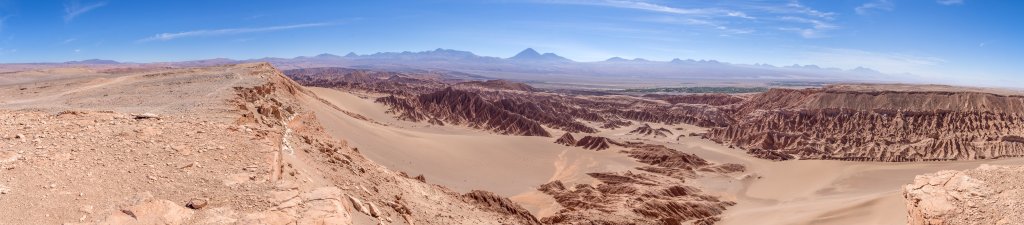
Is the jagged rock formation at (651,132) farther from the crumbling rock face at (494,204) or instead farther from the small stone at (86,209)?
the small stone at (86,209)

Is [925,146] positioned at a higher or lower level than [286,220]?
lower

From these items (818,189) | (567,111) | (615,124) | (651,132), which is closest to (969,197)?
(818,189)

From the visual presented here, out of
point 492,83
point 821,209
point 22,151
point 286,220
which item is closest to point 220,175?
point 286,220

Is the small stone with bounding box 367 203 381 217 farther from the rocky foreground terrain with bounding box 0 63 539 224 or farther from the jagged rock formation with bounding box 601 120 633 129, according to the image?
the jagged rock formation with bounding box 601 120 633 129

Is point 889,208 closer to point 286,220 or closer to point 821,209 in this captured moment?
point 821,209

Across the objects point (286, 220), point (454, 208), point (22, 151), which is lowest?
point (454, 208)

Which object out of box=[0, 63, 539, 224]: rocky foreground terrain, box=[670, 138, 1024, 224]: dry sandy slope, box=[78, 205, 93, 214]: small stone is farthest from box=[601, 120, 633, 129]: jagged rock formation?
box=[78, 205, 93, 214]: small stone
